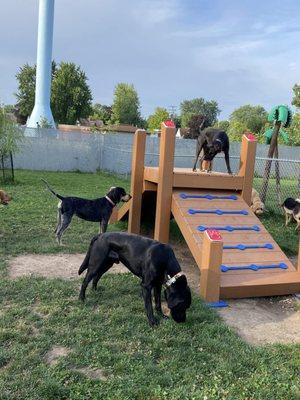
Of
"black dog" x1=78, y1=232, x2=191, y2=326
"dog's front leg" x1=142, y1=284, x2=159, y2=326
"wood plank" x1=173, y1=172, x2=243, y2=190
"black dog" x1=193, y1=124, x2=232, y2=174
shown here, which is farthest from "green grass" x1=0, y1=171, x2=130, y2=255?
"dog's front leg" x1=142, y1=284, x2=159, y2=326

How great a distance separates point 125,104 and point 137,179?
2720 inches

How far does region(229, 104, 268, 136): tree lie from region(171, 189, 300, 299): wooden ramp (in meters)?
67.0

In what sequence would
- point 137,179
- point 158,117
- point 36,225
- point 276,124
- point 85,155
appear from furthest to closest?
1. point 158,117
2. point 85,155
3. point 276,124
4. point 36,225
5. point 137,179

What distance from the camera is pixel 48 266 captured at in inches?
243

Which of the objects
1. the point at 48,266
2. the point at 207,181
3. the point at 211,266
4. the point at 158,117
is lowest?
the point at 48,266

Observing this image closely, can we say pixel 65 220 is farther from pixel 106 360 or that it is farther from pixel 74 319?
pixel 106 360

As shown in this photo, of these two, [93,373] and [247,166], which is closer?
[93,373]

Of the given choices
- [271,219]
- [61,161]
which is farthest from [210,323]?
→ [61,161]

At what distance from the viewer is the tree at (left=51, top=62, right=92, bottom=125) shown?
4628 centimetres

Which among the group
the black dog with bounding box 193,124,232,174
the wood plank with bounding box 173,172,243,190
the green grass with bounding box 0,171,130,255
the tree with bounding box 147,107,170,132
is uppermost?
the tree with bounding box 147,107,170,132

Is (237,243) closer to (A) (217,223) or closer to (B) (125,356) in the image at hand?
(A) (217,223)

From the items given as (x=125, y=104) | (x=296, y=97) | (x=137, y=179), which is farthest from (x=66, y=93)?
(x=137, y=179)

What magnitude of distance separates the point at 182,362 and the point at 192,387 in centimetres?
37

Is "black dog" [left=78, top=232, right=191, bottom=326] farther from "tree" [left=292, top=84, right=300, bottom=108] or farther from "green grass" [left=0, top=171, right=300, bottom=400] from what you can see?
"tree" [left=292, top=84, right=300, bottom=108]
